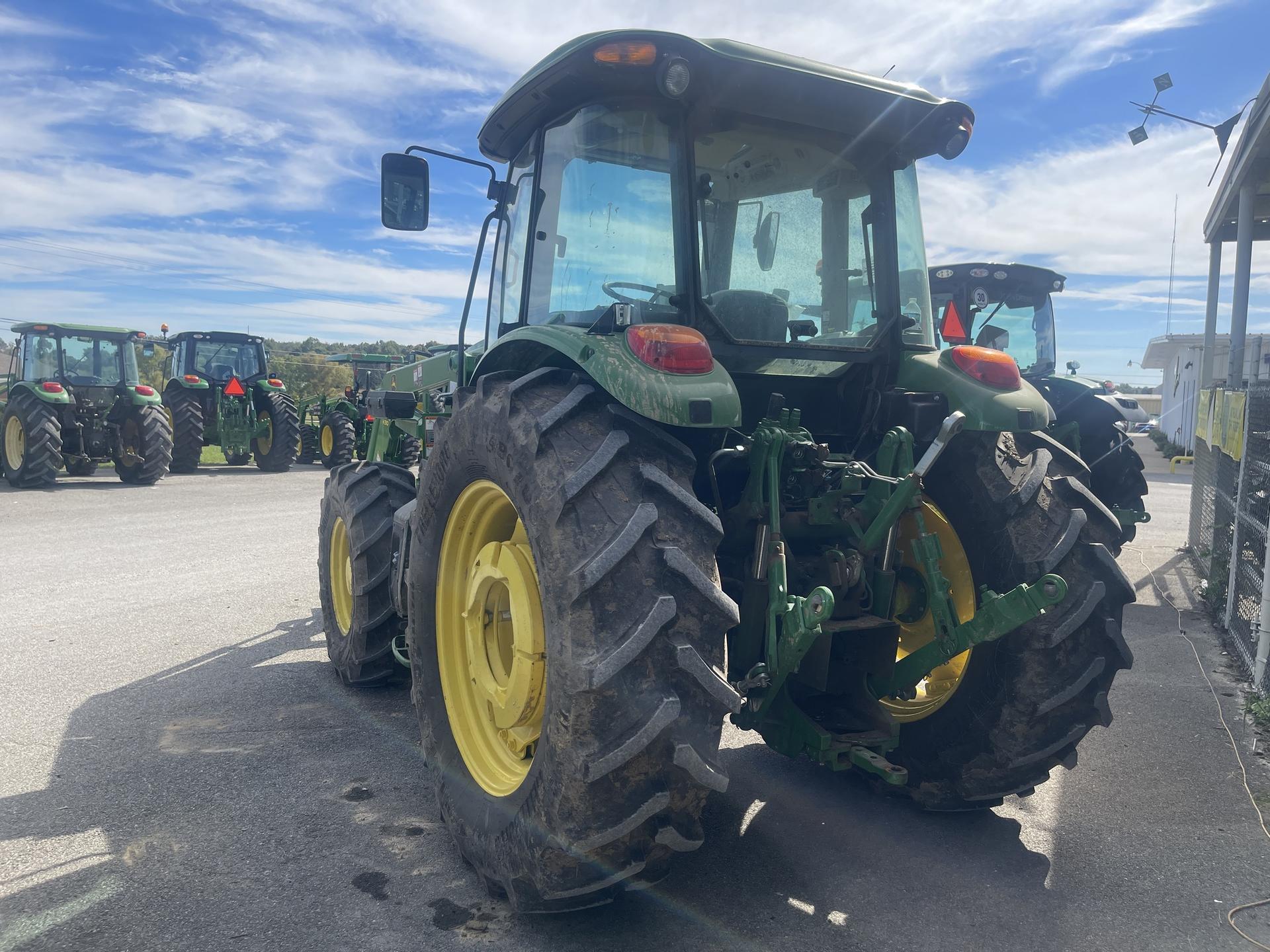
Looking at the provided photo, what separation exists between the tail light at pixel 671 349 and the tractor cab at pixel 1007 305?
7.01 m

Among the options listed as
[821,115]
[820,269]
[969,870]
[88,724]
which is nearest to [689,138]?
[821,115]

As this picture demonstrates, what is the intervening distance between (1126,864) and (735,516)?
173cm

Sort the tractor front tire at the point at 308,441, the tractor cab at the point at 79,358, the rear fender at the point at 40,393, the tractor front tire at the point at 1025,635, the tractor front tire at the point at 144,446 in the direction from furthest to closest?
the tractor front tire at the point at 308,441
the tractor cab at the point at 79,358
the tractor front tire at the point at 144,446
the rear fender at the point at 40,393
the tractor front tire at the point at 1025,635

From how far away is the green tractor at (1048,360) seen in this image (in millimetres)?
7406

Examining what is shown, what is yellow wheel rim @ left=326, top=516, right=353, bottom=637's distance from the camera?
4.98m

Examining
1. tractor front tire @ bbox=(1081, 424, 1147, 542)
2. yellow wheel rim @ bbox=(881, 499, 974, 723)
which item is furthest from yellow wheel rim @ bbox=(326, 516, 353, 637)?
tractor front tire @ bbox=(1081, 424, 1147, 542)

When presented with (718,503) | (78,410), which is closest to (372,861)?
(718,503)

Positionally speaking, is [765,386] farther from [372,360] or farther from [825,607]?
[372,360]

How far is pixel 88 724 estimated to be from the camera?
408 centimetres

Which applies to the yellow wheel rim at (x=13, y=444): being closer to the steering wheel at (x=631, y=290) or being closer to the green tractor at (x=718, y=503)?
the green tractor at (x=718, y=503)

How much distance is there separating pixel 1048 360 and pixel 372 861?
9.21 m

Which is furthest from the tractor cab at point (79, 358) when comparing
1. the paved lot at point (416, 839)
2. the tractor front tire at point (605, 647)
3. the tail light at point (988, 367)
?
the tail light at point (988, 367)

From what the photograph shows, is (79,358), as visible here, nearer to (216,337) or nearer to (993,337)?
(216,337)

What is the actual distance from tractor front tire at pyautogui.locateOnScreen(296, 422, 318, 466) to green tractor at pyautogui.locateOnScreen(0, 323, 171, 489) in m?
4.62
